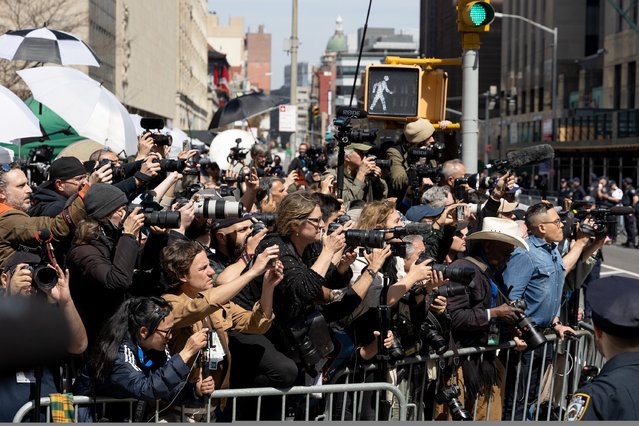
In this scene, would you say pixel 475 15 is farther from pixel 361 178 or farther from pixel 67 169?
pixel 67 169

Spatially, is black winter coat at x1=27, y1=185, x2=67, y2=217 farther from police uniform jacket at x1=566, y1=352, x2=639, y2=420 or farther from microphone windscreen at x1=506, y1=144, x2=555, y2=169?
police uniform jacket at x1=566, y1=352, x2=639, y2=420

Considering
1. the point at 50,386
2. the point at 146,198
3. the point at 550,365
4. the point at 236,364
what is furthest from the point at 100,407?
the point at 550,365

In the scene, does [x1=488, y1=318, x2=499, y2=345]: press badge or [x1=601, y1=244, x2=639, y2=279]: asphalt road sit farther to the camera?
[x1=601, y1=244, x2=639, y2=279]: asphalt road

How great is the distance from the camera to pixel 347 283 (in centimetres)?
584

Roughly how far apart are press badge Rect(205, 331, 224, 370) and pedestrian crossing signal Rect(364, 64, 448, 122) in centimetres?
507

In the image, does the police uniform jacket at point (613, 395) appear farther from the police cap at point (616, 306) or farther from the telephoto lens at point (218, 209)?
the telephoto lens at point (218, 209)

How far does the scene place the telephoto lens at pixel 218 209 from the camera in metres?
5.56

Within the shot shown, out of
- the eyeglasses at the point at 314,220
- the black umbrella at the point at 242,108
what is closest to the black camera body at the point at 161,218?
the eyeglasses at the point at 314,220

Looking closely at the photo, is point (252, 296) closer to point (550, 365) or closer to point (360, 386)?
point (360, 386)

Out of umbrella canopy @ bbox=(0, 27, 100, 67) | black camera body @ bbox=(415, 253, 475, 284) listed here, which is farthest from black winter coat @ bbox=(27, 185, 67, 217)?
umbrella canopy @ bbox=(0, 27, 100, 67)

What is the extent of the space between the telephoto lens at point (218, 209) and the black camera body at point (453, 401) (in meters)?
1.82

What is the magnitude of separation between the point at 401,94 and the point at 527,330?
4.01 meters

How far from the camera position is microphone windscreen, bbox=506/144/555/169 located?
7.94m

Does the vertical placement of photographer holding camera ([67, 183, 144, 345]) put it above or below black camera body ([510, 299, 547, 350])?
above
